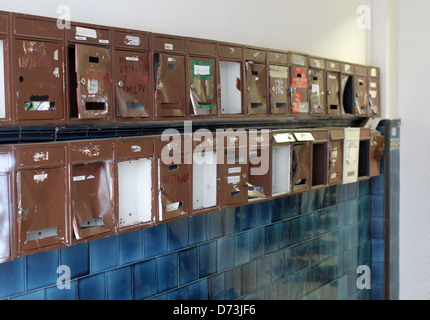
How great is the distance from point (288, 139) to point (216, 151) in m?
0.76

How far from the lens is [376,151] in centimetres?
494

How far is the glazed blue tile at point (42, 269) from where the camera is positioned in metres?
2.37

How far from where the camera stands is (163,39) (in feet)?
8.88

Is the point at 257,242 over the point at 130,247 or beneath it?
beneath

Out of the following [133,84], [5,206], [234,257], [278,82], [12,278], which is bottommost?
[234,257]

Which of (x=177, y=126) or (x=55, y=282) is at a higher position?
(x=177, y=126)

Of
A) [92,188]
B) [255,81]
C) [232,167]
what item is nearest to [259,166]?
[232,167]

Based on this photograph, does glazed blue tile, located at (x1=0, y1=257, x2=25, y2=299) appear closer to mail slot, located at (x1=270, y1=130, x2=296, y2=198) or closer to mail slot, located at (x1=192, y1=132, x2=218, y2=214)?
mail slot, located at (x1=192, y1=132, x2=218, y2=214)

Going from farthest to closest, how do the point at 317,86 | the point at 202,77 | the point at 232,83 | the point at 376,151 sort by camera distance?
the point at 376,151 < the point at 317,86 < the point at 232,83 < the point at 202,77

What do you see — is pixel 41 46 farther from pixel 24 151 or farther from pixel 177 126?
pixel 177 126

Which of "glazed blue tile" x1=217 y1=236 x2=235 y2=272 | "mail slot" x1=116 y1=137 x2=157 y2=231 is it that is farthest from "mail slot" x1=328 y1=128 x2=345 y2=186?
"mail slot" x1=116 y1=137 x2=157 y2=231

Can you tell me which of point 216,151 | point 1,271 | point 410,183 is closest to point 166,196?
point 216,151

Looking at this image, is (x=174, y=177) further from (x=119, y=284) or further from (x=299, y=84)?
(x=299, y=84)

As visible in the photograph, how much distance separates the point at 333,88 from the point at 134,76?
2.19m
